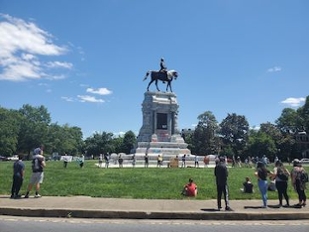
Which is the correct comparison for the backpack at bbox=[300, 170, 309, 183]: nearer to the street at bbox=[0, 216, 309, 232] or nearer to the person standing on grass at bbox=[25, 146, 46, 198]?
the street at bbox=[0, 216, 309, 232]

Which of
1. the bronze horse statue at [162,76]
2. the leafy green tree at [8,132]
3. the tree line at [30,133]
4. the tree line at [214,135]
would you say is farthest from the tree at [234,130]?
the bronze horse statue at [162,76]

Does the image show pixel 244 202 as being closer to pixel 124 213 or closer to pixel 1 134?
pixel 124 213

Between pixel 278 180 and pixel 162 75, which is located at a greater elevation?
pixel 162 75

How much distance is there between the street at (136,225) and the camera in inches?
388

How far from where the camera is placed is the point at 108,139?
6088 inches

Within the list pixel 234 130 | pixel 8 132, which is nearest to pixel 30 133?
pixel 8 132

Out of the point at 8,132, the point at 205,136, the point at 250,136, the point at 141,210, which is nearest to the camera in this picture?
the point at 141,210

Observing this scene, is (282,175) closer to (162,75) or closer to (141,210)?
(141,210)

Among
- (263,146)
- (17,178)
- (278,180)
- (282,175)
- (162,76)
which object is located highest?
(162,76)

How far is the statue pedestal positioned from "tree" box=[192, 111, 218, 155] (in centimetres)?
5816

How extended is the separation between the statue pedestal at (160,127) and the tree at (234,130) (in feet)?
228

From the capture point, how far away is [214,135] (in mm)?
113812

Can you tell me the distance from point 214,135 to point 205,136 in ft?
16.7

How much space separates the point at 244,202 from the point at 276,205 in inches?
46.2
